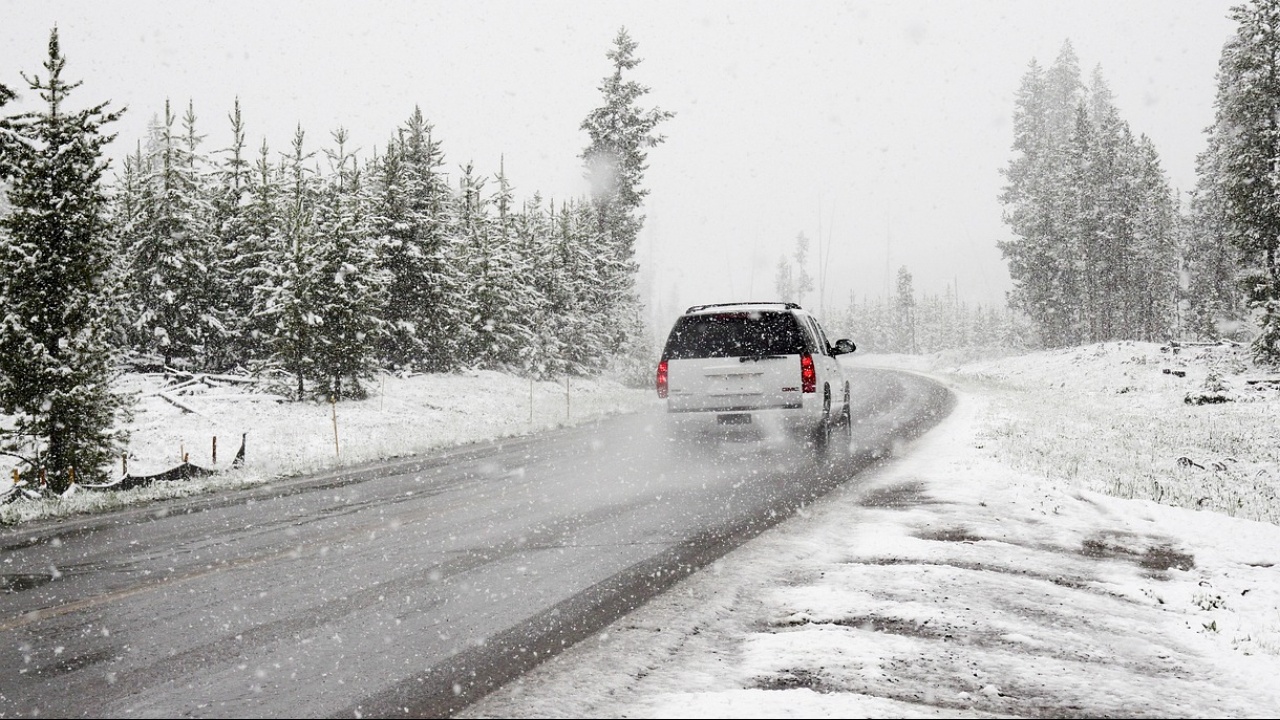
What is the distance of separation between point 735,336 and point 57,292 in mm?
11385

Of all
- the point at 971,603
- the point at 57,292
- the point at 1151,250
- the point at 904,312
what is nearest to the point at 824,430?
the point at 971,603

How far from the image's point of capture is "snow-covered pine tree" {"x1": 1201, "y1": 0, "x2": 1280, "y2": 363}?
83.8 ft

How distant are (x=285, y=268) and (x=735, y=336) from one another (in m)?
15.6

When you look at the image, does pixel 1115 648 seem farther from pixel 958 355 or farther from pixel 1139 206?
pixel 958 355

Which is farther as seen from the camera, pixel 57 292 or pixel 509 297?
pixel 509 297

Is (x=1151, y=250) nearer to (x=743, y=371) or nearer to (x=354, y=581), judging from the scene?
(x=743, y=371)

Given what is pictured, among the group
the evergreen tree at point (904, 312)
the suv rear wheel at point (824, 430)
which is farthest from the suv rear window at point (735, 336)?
the evergreen tree at point (904, 312)

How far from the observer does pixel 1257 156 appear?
25781 millimetres

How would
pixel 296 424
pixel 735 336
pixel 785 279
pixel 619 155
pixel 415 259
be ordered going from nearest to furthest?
pixel 735 336 → pixel 296 424 → pixel 415 259 → pixel 619 155 → pixel 785 279

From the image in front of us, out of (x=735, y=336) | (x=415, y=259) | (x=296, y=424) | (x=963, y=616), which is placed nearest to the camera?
(x=963, y=616)

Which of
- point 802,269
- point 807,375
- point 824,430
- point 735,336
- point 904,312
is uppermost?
point 802,269

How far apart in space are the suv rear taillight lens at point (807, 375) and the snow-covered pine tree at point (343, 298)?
15175 mm

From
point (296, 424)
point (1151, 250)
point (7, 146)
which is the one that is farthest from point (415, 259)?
point (1151, 250)

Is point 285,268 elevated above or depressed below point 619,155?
below
